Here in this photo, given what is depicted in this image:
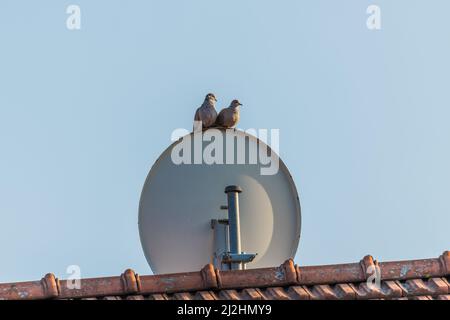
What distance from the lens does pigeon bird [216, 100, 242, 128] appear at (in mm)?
12453

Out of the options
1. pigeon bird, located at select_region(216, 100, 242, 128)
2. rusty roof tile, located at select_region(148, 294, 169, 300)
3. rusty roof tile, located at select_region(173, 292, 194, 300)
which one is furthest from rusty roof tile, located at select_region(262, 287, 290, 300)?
pigeon bird, located at select_region(216, 100, 242, 128)

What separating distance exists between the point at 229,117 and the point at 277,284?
10.1ft

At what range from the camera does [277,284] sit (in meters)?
9.96

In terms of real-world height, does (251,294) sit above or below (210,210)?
below

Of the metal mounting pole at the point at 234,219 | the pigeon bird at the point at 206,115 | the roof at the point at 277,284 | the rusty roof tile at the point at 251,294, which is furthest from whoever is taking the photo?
the pigeon bird at the point at 206,115

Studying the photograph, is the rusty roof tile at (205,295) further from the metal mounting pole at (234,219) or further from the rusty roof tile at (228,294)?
the metal mounting pole at (234,219)

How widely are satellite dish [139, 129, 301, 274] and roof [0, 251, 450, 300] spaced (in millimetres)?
1487

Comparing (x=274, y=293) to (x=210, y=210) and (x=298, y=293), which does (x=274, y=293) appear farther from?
(x=210, y=210)

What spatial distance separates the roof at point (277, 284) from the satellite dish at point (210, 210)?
1.49m

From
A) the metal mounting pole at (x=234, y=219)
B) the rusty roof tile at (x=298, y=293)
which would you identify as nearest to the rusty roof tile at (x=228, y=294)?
the rusty roof tile at (x=298, y=293)

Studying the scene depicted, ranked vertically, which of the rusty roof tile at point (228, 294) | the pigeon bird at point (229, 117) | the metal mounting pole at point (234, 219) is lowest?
the rusty roof tile at point (228, 294)

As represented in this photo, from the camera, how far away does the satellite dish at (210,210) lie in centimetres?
1180

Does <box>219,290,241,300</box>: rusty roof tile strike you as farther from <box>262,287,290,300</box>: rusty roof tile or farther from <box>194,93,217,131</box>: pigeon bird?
<box>194,93,217,131</box>: pigeon bird

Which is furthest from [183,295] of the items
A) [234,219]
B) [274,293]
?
[234,219]
